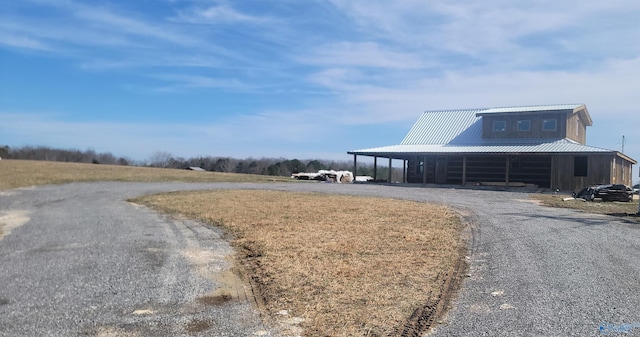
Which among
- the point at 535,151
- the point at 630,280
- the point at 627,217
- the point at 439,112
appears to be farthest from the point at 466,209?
the point at 439,112

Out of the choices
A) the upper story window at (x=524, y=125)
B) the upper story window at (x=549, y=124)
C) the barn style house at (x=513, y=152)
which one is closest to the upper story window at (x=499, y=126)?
the barn style house at (x=513, y=152)

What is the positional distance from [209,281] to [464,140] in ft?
89.9

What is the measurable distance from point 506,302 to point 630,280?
1.98 meters

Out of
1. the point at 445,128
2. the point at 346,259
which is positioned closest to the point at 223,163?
the point at 445,128

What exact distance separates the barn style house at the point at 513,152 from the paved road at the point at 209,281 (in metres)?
15.7

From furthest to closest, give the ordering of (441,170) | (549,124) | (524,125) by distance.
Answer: (441,170) → (524,125) → (549,124)

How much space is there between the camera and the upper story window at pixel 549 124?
2862 cm

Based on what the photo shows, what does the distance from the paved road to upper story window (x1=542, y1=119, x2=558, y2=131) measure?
1826 cm

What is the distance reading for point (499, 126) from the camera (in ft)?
100

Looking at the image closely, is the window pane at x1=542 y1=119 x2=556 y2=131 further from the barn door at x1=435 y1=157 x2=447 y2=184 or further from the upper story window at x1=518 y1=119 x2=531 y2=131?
A: the barn door at x1=435 y1=157 x2=447 y2=184

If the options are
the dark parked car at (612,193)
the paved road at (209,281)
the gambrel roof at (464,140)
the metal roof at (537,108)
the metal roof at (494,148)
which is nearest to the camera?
the paved road at (209,281)

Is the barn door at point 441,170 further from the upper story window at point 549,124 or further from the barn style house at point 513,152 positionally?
the upper story window at point 549,124

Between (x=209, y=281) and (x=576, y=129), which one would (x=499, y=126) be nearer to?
(x=576, y=129)

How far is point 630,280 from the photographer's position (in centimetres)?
596
